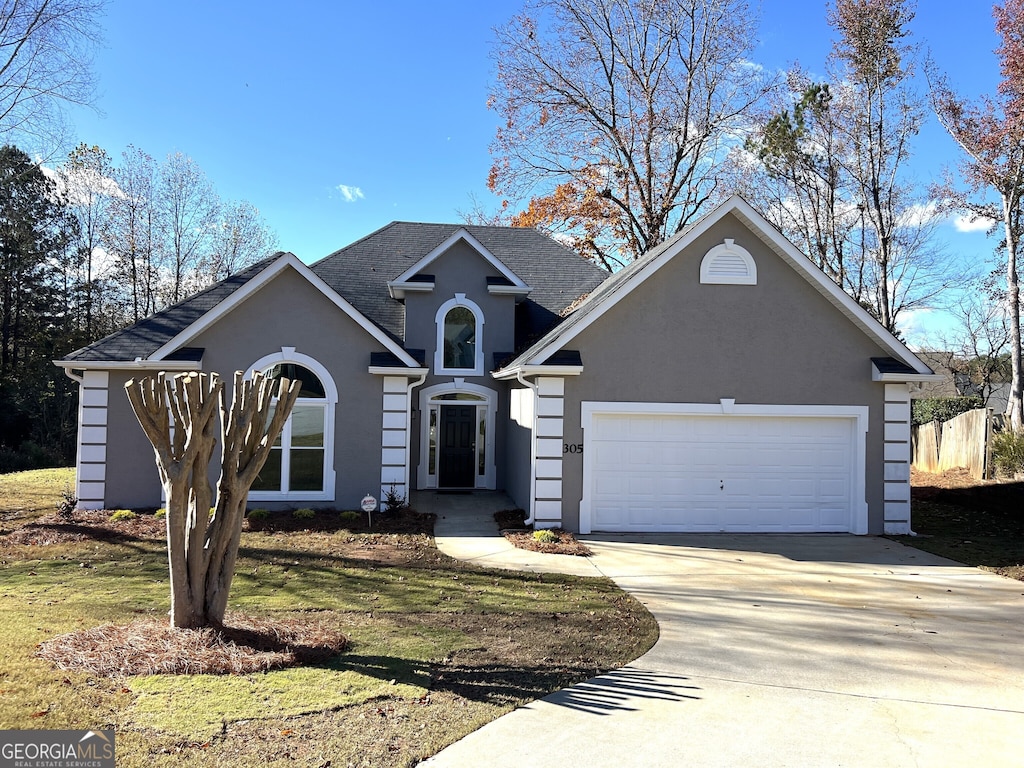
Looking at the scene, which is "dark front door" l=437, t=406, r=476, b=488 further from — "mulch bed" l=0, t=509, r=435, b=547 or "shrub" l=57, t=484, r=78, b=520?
"shrub" l=57, t=484, r=78, b=520

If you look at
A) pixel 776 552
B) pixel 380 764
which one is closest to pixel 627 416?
pixel 776 552

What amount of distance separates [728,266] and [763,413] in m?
2.72

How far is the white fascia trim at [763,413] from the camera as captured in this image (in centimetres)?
1214

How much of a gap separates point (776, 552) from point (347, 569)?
21.9 feet

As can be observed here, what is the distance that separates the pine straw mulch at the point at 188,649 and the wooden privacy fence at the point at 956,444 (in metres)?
17.4

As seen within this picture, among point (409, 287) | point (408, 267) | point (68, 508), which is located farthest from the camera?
point (408, 267)

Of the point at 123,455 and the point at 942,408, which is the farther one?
the point at 942,408

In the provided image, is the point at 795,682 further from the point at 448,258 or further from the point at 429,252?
the point at 429,252

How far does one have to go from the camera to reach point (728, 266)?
488 inches

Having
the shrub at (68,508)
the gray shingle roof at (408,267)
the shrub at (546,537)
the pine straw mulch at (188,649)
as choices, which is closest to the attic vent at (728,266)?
the gray shingle roof at (408,267)

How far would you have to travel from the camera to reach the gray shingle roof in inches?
596

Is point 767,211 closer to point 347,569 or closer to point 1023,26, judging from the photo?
point 1023,26

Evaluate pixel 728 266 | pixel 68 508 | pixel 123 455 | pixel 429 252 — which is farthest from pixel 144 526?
pixel 728 266

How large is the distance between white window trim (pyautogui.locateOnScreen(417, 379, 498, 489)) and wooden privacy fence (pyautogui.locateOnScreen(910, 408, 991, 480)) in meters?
11.6
